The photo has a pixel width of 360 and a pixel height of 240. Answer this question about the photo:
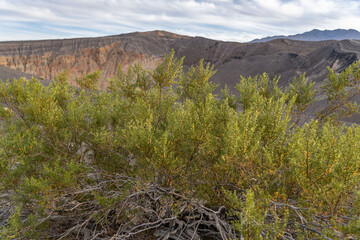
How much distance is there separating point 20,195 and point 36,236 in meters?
0.88

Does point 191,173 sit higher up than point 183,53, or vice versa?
point 183,53

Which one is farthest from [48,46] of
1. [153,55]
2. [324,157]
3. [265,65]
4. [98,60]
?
[324,157]

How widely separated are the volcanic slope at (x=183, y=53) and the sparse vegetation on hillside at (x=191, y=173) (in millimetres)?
35221

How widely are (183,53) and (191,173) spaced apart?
2259 inches

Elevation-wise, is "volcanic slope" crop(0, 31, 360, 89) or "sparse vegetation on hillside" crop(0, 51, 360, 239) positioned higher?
"volcanic slope" crop(0, 31, 360, 89)

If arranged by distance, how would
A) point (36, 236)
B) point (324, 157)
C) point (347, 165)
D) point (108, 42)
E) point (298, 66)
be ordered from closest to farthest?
point (347, 165) → point (324, 157) → point (36, 236) → point (298, 66) → point (108, 42)

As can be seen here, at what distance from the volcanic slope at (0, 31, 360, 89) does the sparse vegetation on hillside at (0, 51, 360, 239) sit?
1387 inches

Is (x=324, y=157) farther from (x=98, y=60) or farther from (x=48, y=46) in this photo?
(x=48, y=46)

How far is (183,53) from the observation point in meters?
58.0

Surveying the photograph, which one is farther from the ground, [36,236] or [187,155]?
[187,155]

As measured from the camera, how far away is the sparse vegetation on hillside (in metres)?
2.90

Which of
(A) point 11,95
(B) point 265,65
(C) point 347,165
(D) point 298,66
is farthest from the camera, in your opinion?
(B) point 265,65

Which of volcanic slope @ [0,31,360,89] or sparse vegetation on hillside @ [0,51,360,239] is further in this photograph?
volcanic slope @ [0,31,360,89]

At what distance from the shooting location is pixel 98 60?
49.3 m
